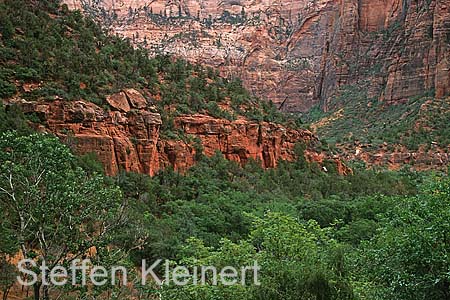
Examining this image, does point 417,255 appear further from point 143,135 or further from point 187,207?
point 143,135

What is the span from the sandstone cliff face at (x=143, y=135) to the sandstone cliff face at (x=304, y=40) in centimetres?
3985

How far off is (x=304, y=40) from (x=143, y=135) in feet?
339

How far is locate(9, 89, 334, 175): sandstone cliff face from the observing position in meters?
24.7

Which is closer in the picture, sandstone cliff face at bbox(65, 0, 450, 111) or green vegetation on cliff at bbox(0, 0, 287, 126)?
green vegetation on cliff at bbox(0, 0, 287, 126)

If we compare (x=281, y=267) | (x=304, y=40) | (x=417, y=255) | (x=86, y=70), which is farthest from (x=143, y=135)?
(x=304, y=40)

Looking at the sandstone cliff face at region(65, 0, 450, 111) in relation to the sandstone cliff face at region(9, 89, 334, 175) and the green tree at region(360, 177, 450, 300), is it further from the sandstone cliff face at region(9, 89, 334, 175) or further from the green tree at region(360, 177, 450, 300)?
the green tree at region(360, 177, 450, 300)

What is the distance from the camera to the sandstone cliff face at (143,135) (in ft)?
80.9

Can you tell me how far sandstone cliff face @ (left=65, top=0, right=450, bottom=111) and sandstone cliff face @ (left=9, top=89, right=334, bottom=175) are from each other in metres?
39.9

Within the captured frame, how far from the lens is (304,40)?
126 metres

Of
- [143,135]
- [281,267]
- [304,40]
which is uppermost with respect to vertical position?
[281,267]

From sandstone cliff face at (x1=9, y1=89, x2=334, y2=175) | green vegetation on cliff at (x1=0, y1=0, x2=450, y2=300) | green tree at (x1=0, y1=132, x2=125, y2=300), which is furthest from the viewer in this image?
sandstone cliff face at (x1=9, y1=89, x2=334, y2=175)

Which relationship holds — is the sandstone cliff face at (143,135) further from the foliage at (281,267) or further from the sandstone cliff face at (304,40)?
the sandstone cliff face at (304,40)

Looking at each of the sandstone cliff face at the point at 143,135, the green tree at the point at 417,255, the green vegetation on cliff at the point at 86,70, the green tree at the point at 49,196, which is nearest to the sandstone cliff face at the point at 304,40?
the sandstone cliff face at the point at 143,135

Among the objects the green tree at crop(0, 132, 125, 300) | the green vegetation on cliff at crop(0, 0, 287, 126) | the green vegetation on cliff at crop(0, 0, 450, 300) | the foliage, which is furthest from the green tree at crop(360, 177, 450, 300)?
the green vegetation on cliff at crop(0, 0, 287, 126)
